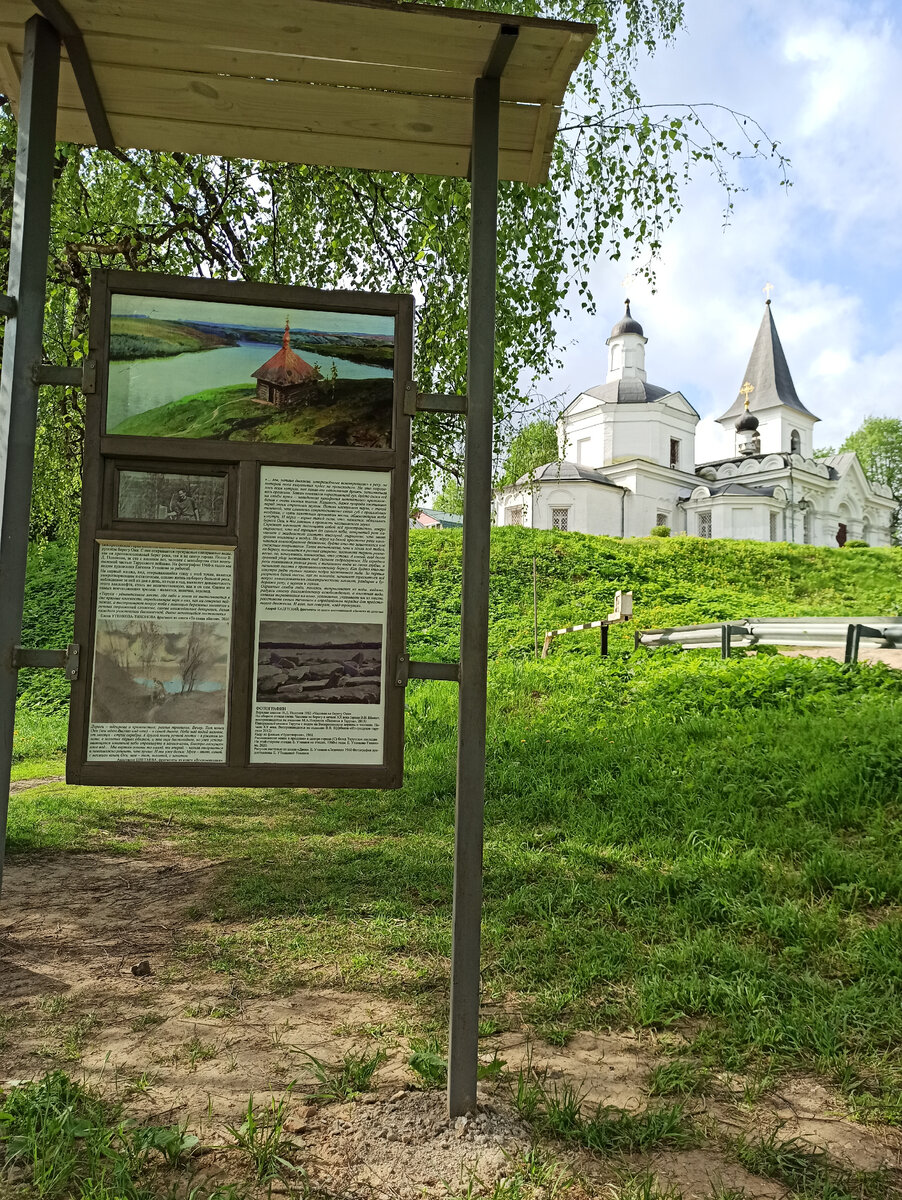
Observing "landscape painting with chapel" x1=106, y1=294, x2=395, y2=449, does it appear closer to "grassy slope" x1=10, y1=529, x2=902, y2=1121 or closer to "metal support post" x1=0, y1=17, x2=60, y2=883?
"metal support post" x1=0, y1=17, x2=60, y2=883

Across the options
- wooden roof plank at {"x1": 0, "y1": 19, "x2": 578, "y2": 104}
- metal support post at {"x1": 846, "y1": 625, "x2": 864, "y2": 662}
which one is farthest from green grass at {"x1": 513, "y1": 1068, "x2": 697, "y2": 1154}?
metal support post at {"x1": 846, "y1": 625, "x2": 864, "y2": 662}

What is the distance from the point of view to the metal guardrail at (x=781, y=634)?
32.7ft

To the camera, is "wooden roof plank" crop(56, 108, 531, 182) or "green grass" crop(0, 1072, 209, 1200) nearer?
"green grass" crop(0, 1072, 209, 1200)

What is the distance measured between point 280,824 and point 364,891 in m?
1.94

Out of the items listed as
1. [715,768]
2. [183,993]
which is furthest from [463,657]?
[715,768]

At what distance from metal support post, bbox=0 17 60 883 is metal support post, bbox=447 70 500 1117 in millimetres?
1360

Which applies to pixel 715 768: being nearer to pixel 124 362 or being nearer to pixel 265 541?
pixel 265 541

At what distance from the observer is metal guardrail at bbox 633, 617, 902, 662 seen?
32.7ft

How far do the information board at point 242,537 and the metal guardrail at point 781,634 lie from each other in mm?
7836

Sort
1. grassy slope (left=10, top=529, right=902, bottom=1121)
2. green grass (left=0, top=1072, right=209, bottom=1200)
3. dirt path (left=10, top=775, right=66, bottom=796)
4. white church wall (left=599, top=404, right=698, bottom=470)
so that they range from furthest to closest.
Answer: white church wall (left=599, top=404, right=698, bottom=470) < dirt path (left=10, top=775, right=66, bottom=796) < grassy slope (left=10, top=529, right=902, bottom=1121) < green grass (left=0, top=1072, right=209, bottom=1200)

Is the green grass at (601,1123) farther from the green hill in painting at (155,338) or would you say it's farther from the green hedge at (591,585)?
the green hedge at (591,585)

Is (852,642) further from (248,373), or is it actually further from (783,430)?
(783,430)

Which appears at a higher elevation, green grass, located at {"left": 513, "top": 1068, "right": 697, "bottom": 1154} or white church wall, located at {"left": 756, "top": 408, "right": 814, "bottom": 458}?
white church wall, located at {"left": 756, "top": 408, "right": 814, "bottom": 458}

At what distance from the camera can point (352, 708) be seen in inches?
112
